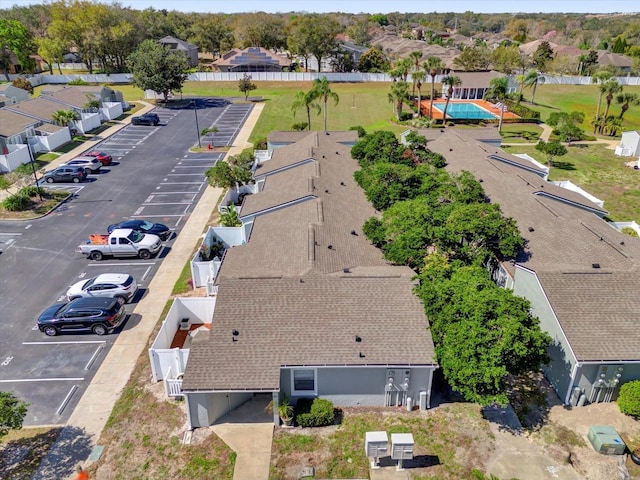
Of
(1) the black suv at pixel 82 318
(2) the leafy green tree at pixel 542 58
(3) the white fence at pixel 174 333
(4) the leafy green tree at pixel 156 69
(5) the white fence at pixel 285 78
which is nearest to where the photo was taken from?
(3) the white fence at pixel 174 333

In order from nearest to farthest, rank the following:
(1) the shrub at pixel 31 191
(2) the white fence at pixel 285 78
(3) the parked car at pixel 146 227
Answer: (3) the parked car at pixel 146 227 → (1) the shrub at pixel 31 191 → (2) the white fence at pixel 285 78

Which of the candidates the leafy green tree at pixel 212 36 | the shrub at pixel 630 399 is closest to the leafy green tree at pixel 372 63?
the leafy green tree at pixel 212 36

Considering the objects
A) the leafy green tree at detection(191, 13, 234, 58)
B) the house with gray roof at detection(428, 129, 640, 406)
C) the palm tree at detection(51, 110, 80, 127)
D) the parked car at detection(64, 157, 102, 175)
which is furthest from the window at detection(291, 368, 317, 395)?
the leafy green tree at detection(191, 13, 234, 58)

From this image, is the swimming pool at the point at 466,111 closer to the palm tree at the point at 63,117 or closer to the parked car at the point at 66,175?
the parked car at the point at 66,175

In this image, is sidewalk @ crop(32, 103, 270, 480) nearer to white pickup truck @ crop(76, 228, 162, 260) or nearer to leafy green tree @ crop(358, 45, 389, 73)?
white pickup truck @ crop(76, 228, 162, 260)

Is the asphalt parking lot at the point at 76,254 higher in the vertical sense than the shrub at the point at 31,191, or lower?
lower

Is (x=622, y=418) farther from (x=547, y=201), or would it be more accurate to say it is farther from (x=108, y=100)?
(x=108, y=100)

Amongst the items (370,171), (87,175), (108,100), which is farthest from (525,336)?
(108,100)
